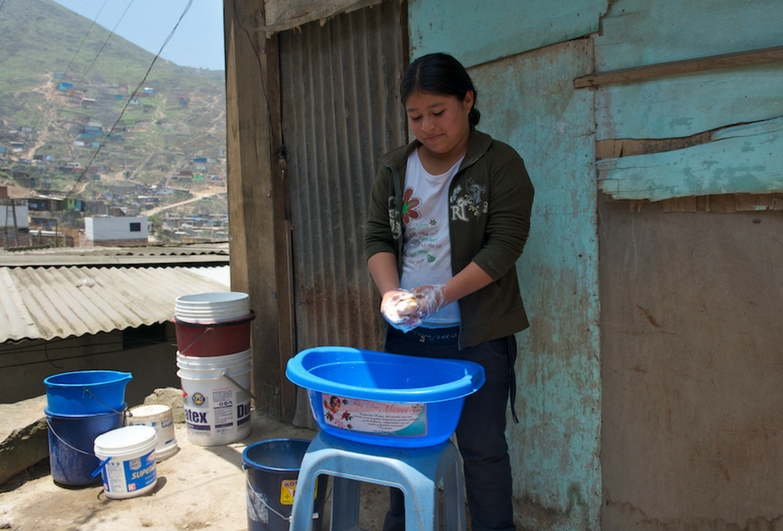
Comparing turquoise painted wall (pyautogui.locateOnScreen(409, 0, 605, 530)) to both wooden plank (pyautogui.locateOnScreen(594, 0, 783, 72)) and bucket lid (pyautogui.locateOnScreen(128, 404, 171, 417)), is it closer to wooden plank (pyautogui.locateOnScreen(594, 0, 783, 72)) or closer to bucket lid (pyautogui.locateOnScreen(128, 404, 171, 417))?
wooden plank (pyautogui.locateOnScreen(594, 0, 783, 72))

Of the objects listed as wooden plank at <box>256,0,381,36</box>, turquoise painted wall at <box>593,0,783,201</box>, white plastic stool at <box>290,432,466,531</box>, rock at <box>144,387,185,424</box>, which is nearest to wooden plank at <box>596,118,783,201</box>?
turquoise painted wall at <box>593,0,783,201</box>

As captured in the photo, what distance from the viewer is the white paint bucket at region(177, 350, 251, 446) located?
148 inches

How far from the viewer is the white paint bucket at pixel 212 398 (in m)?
3.75

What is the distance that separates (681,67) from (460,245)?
100cm

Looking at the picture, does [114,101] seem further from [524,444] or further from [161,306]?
[524,444]

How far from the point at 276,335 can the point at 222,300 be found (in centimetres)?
47

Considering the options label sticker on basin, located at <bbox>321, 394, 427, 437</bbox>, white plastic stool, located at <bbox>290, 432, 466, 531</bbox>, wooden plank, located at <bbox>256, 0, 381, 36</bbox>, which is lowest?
white plastic stool, located at <bbox>290, 432, 466, 531</bbox>

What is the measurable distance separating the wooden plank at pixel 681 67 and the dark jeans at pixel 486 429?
3.49 ft

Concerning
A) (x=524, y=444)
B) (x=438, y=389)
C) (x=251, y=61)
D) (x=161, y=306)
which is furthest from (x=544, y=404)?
(x=161, y=306)

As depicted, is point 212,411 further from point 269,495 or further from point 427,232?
point 427,232

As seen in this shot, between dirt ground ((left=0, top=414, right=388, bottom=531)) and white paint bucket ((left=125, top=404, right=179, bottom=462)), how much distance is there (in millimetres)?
57

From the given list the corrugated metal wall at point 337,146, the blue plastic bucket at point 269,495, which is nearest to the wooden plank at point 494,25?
the corrugated metal wall at point 337,146

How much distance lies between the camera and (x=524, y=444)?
2.62 metres

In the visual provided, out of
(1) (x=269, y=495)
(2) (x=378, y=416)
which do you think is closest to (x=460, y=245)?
(2) (x=378, y=416)
